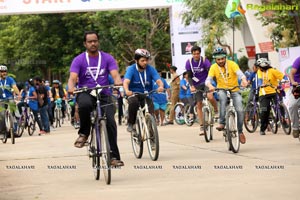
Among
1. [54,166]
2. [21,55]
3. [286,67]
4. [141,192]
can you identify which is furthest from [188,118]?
[21,55]

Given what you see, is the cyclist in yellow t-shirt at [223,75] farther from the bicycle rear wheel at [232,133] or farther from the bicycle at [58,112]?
the bicycle at [58,112]

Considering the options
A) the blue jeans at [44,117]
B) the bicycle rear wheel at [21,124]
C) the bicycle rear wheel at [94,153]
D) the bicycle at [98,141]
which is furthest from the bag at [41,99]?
the bicycle rear wheel at [94,153]

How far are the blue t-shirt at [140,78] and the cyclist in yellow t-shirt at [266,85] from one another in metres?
5.09

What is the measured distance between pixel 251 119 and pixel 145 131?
23.4 feet

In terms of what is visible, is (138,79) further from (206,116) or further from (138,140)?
(206,116)

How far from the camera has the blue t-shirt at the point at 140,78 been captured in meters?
13.5

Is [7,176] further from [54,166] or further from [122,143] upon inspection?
[122,143]

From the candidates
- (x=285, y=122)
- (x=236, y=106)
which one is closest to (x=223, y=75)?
(x=236, y=106)

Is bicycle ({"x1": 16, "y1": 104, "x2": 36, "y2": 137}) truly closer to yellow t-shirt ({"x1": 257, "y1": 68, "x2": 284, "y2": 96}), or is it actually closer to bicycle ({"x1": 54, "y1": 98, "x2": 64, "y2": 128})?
bicycle ({"x1": 54, "y1": 98, "x2": 64, "y2": 128})

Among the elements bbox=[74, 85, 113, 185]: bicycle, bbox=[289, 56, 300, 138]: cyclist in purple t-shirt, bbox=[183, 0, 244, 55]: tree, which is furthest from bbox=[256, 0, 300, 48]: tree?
bbox=[74, 85, 113, 185]: bicycle

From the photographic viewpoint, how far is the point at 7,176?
11.7 meters

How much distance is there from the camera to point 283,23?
26891 mm

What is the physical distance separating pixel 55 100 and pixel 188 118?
9512mm

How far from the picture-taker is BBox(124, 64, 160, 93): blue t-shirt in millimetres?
13523
